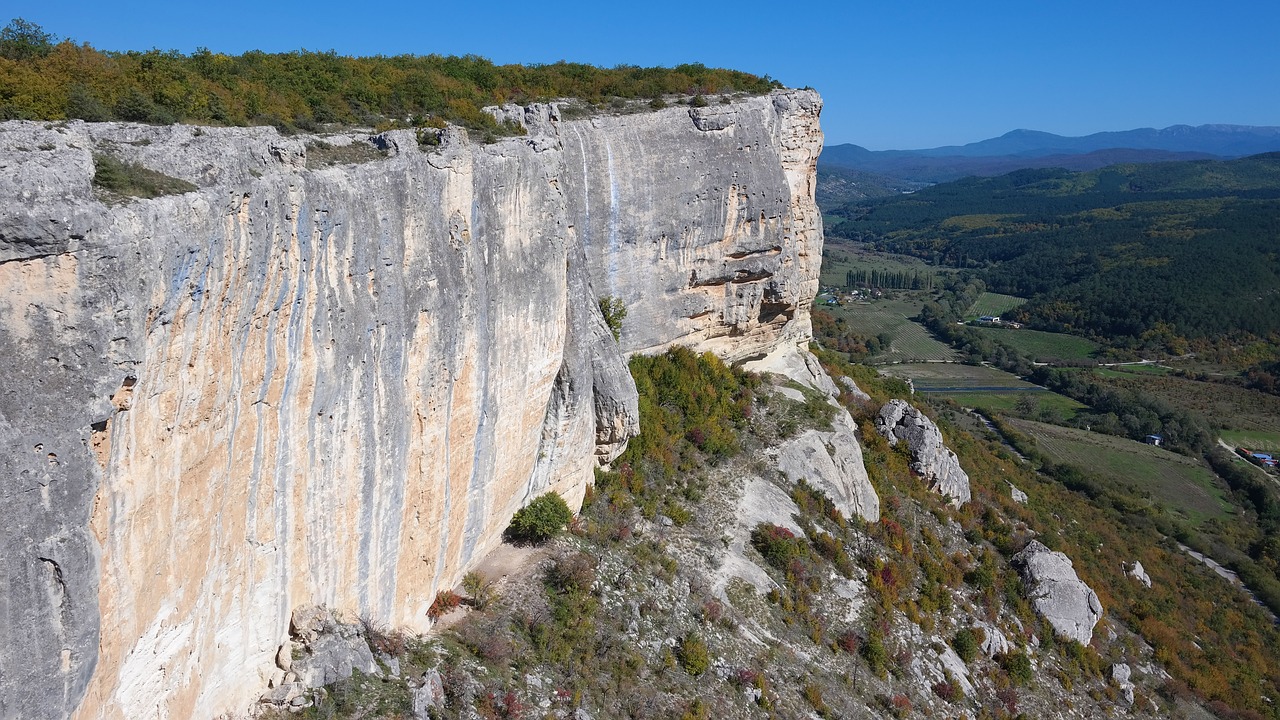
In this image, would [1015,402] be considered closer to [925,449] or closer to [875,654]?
[925,449]

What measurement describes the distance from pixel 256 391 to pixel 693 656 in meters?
10.4

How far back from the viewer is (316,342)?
1030 cm

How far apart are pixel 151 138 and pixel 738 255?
18.1 meters

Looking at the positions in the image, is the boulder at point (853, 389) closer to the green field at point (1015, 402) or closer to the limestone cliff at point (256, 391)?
the limestone cliff at point (256, 391)

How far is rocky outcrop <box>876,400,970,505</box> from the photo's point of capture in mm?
27609

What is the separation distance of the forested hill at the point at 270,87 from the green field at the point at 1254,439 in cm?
6135

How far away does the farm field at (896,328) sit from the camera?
274ft

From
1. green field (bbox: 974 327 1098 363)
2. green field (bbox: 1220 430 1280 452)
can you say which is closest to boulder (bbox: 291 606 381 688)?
green field (bbox: 1220 430 1280 452)

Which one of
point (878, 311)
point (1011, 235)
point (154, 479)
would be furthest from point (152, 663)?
point (1011, 235)

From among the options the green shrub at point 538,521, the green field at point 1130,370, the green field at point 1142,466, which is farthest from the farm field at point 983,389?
the green shrub at point 538,521

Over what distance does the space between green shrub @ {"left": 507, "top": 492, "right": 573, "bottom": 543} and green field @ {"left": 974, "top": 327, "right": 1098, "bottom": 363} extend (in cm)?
7896

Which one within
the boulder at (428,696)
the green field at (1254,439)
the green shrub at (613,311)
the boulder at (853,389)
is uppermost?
the green shrub at (613,311)

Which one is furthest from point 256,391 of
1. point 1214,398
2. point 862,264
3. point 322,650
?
point 862,264

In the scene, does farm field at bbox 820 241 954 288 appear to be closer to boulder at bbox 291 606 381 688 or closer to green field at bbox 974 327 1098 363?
green field at bbox 974 327 1098 363
